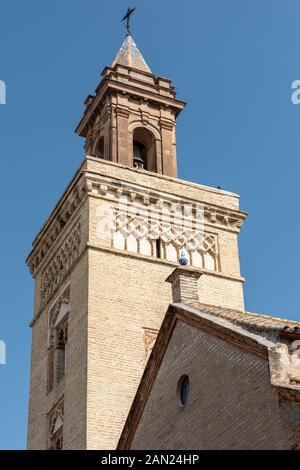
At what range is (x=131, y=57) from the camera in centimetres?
2842

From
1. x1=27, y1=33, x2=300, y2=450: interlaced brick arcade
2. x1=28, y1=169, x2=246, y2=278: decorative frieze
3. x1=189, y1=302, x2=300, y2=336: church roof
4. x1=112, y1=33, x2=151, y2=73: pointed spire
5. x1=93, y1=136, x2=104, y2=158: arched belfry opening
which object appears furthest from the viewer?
x1=112, y1=33, x2=151, y2=73: pointed spire

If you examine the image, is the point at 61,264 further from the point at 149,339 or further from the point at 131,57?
the point at 131,57

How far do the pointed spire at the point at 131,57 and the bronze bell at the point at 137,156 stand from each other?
260 cm

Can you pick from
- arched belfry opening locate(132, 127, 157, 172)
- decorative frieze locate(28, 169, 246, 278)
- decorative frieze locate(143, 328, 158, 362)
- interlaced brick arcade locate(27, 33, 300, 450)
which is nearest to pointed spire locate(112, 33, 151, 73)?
interlaced brick arcade locate(27, 33, 300, 450)

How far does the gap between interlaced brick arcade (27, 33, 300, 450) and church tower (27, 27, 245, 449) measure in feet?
0.10

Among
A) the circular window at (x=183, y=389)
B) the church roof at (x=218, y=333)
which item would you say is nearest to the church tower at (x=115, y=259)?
the church roof at (x=218, y=333)

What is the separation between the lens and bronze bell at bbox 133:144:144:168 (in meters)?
26.0

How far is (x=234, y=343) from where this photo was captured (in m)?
12.6

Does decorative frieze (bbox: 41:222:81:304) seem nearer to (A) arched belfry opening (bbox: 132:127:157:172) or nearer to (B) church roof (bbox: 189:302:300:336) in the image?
(A) arched belfry opening (bbox: 132:127:157:172)

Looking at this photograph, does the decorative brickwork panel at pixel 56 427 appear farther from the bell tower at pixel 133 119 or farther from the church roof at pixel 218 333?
the bell tower at pixel 133 119

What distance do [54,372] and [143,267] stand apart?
139 inches

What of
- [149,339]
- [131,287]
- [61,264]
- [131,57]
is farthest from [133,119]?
[149,339]

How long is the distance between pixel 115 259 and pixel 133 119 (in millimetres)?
5438

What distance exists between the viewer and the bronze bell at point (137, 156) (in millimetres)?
26039
